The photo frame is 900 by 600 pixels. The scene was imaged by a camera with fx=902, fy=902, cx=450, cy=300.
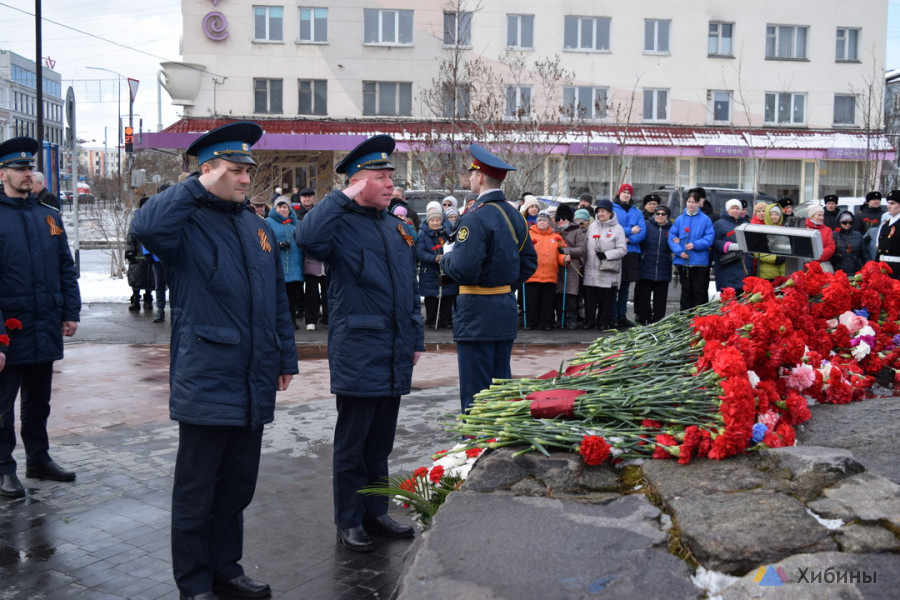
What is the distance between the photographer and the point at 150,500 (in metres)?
5.65

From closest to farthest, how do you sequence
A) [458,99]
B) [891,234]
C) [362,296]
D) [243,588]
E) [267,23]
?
[243,588], [362,296], [891,234], [458,99], [267,23]

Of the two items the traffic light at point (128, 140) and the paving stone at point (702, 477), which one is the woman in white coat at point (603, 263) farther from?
the traffic light at point (128, 140)

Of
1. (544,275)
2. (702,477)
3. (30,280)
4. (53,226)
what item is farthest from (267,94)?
(702,477)

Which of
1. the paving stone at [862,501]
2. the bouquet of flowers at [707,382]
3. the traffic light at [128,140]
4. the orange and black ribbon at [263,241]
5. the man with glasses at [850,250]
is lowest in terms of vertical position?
the paving stone at [862,501]

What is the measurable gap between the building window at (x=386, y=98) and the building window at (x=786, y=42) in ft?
51.1

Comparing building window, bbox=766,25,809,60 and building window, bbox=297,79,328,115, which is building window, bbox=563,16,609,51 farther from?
building window, bbox=297,79,328,115

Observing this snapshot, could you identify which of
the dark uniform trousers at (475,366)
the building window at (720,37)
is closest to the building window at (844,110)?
the building window at (720,37)

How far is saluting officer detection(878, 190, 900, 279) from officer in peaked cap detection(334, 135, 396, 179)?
8.36 metres

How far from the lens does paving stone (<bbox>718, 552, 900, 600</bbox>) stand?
9.32 ft

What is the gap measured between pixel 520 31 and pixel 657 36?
5913 millimetres

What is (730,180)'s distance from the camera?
125 feet

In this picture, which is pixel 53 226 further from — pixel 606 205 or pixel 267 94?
pixel 267 94

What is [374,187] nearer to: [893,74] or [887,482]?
[887,482]

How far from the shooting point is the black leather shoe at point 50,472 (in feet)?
19.9
